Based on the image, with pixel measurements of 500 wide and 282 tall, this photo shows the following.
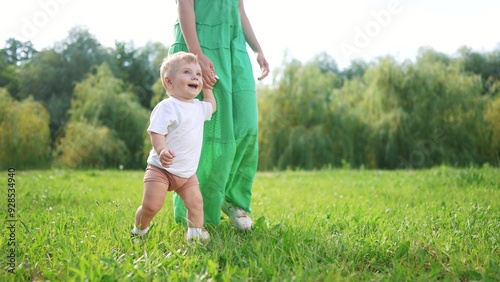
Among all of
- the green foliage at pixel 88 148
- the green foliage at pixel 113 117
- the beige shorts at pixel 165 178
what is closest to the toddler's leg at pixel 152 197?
the beige shorts at pixel 165 178

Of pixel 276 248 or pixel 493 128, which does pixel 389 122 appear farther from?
pixel 276 248

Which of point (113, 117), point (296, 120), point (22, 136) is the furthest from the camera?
point (113, 117)

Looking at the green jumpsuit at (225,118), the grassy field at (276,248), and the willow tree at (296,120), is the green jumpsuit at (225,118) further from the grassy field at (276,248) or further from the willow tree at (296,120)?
the willow tree at (296,120)

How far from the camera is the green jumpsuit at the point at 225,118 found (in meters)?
2.94

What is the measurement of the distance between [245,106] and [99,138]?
484 inches

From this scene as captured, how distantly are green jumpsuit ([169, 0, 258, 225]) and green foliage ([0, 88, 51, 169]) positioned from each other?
11243 mm

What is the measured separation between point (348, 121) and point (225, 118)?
36.5 feet

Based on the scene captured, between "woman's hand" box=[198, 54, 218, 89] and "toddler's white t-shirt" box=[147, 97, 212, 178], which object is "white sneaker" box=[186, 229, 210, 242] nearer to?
"toddler's white t-shirt" box=[147, 97, 212, 178]

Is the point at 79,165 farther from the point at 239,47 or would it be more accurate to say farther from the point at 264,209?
the point at 239,47

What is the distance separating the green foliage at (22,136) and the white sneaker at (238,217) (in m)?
11.3

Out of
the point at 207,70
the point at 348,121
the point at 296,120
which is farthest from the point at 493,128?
the point at 207,70

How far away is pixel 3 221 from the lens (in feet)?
10.2

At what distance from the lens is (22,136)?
1281 cm

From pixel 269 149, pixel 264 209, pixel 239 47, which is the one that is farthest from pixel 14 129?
pixel 239 47
